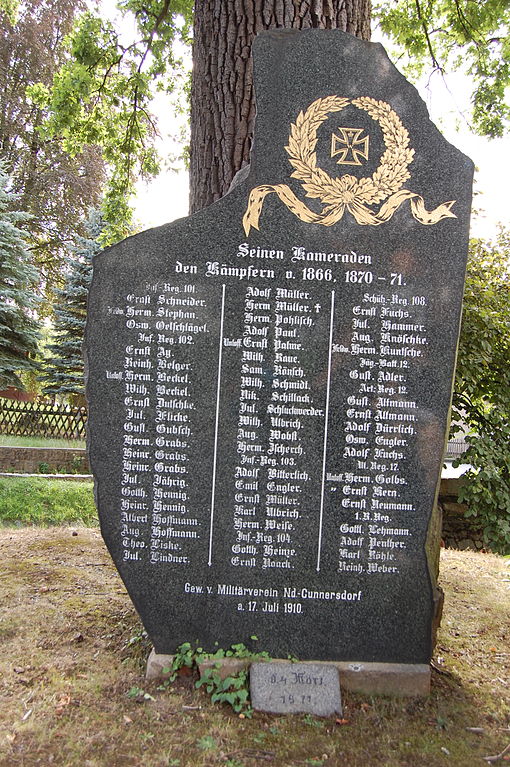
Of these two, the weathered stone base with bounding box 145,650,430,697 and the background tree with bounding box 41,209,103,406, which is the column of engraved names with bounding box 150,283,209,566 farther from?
the background tree with bounding box 41,209,103,406

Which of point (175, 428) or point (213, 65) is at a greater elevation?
point (213, 65)

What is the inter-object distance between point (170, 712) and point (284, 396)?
6.33ft

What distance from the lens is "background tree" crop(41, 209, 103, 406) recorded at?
19422 mm

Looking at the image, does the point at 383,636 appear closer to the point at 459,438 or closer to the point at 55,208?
the point at 55,208

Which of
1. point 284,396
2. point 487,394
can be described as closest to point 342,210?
point 284,396

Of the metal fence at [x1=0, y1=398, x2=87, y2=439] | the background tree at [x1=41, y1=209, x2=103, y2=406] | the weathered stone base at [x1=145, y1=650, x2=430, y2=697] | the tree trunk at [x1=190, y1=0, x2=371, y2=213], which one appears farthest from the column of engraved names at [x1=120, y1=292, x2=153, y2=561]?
the background tree at [x1=41, y1=209, x2=103, y2=406]

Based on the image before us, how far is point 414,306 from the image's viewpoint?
12.2 ft

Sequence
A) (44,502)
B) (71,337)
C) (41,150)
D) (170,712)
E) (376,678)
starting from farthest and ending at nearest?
(41,150)
(71,337)
(44,502)
(376,678)
(170,712)

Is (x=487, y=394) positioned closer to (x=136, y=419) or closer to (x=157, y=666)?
(x=136, y=419)

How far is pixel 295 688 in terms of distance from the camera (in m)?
3.45

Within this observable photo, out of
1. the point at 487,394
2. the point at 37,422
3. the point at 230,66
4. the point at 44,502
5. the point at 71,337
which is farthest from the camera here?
the point at 71,337

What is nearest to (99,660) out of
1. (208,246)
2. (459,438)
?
(208,246)

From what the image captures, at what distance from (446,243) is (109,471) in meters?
2.59

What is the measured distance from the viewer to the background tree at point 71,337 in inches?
765
